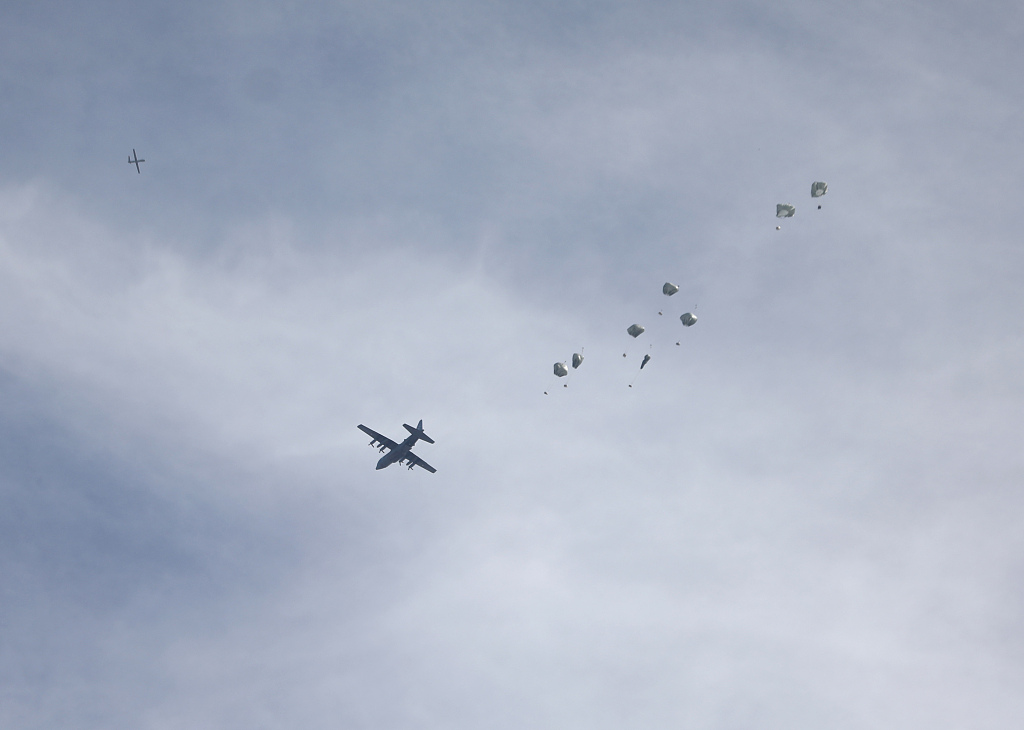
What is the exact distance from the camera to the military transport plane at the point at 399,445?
12281 cm

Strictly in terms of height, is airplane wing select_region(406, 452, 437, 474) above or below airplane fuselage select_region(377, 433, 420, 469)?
above

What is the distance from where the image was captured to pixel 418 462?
13138 centimetres

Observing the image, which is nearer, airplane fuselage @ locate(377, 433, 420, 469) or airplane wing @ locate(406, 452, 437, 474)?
airplane fuselage @ locate(377, 433, 420, 469)

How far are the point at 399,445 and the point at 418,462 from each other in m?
8.43

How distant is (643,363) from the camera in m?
109

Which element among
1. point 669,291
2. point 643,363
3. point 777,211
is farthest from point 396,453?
point 777,211

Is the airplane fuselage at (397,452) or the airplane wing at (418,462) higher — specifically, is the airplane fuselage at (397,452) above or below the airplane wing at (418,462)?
below

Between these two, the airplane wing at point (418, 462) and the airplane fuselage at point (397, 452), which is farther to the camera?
the airplane wing at point (418, 462)

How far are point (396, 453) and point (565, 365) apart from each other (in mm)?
34059

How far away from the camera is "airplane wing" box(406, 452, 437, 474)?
128m

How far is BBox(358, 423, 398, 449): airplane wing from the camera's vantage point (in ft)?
413

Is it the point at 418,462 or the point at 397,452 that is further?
the point at 418,462

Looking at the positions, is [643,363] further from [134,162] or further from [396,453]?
[134,162]

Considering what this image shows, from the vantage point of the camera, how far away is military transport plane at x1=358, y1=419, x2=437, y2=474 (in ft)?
403
